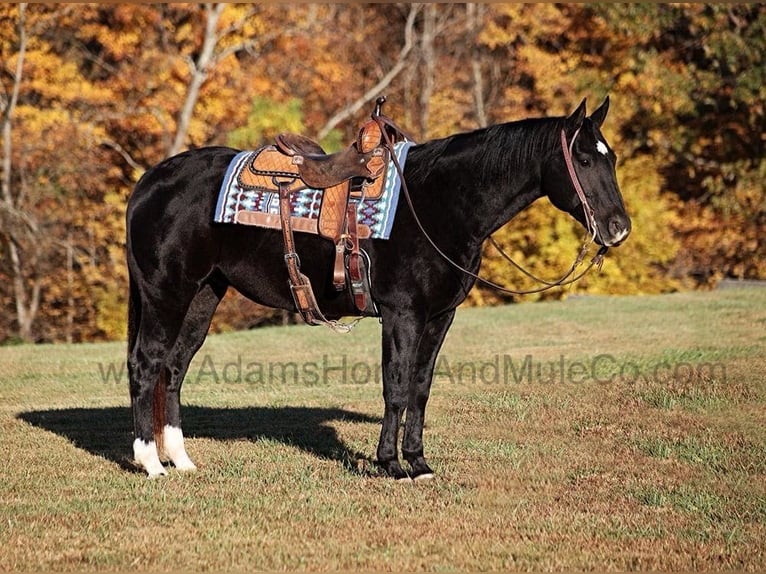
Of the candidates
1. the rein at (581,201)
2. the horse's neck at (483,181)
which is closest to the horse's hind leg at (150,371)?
the rein at (581,201)

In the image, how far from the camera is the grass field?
549cm

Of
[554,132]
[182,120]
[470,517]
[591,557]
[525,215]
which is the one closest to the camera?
[591,557]

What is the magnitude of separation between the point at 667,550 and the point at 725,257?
22726mm

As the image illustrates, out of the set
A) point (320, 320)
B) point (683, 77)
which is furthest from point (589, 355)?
point (683, 77)

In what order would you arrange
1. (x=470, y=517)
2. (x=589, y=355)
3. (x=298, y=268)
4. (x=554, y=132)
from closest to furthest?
(x=470, y=517), (x=554, y=132), (x=298, y=268), (x=589, y=355)

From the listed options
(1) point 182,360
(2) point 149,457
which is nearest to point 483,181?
(1) point 182,360

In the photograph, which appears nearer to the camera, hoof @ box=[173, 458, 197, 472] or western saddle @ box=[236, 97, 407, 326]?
western saddle @ box=[236, 97, 407, 326]

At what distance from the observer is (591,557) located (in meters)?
5.33

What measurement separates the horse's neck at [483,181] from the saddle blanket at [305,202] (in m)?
0.20

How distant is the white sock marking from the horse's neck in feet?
7.76

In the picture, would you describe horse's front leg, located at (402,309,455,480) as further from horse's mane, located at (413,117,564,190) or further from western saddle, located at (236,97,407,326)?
horse's mane, located at (413,117,564,190)

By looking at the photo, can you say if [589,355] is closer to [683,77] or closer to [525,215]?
[525,215]

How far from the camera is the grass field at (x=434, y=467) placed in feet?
18.0

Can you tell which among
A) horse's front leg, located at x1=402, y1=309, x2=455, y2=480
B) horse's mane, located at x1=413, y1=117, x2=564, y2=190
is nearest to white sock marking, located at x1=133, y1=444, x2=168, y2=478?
horse's front leg, located at x1=402, y1=309, x2=455, y2=480
